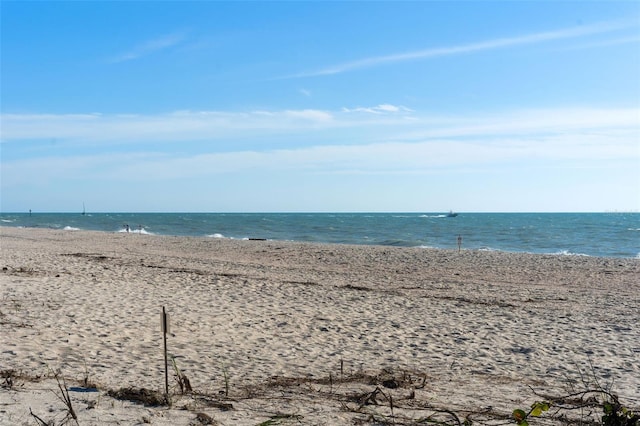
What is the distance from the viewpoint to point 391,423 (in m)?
4.96

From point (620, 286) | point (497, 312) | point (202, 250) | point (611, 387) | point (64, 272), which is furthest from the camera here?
point (202, 250)

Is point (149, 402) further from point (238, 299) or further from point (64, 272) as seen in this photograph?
point (64, 272)

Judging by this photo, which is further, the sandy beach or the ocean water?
the ocean water

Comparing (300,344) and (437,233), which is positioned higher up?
(437,233)

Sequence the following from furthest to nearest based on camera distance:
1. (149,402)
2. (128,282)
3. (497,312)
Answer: (128,282)
(497,312)
(149,402)

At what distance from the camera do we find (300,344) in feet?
27.5

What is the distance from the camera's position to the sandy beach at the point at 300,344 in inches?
215

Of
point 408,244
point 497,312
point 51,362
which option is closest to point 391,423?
point 51,362

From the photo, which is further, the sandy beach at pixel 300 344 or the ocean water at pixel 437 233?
the ocean water at pixel 437 233

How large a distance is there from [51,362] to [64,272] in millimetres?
8776

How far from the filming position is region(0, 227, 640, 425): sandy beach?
17.9 feet

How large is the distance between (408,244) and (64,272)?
87.9 feet

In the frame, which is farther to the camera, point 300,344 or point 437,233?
point 437,233

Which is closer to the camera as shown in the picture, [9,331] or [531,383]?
[531,383]
